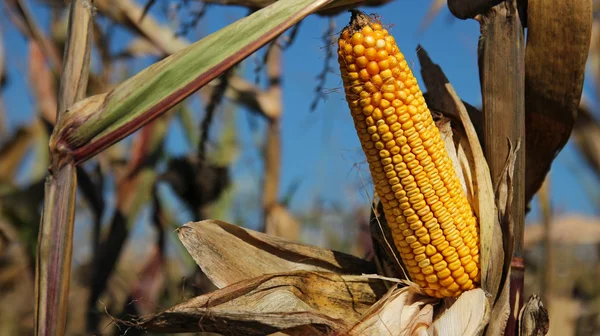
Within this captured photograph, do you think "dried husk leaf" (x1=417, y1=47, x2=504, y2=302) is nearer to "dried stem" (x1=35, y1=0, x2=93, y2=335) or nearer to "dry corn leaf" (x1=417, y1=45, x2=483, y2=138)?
"dry corn leaf" (x1=417, y1=45, x2=483, y2=138)

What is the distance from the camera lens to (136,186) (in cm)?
342

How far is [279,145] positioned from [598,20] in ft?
8.06

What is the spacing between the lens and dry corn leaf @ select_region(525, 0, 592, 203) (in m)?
1.59

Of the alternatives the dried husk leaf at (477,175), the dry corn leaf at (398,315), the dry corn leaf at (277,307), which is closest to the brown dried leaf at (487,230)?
the dried husk leaf at (477,175)

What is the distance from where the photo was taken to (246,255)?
1710 millimetres

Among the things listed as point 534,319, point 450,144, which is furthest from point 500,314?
point 450,144

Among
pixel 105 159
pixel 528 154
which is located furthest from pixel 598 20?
pixel 105 159

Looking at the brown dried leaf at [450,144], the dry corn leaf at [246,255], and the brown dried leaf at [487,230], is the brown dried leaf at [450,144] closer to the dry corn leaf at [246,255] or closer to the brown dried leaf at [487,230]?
the brown dried leaf at [487,230]

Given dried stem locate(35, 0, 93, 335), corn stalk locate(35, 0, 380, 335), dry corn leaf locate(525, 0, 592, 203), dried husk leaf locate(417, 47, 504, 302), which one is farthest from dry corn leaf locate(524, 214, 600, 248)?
dried stem locate(35, 0, 93, 335)

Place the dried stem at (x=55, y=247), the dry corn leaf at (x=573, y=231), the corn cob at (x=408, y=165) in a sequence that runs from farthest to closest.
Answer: the dry corn leaf at (x=573, y=231)
the corn cob at (x=408, y=165)
the dried stem at (x=55, y=247)

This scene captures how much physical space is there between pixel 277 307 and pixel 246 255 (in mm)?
286

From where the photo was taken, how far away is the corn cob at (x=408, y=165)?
1368 mm

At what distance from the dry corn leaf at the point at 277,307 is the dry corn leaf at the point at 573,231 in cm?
245

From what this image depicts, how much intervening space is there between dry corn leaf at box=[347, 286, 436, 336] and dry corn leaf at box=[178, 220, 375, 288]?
0.64 ft
